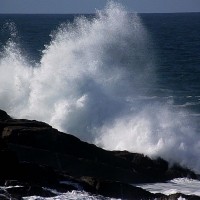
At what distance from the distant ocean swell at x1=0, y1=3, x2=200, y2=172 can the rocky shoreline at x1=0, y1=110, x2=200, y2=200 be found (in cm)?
261

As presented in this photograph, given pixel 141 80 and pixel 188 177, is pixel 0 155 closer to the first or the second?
pixel 188 177

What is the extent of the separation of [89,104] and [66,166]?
344 inches

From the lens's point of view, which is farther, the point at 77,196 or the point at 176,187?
the point at 176,187

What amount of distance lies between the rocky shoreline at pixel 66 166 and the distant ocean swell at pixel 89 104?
2611 mm

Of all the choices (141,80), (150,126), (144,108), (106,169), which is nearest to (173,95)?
(141,80)

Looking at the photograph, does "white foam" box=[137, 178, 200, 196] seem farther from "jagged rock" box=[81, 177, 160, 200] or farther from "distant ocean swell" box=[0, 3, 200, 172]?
"distant ocean swell" box=[0, 3, 200, 172]

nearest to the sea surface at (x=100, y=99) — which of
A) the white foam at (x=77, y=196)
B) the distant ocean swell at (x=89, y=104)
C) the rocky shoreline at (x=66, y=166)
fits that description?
the distant ocean swell at (x=89, y=104)

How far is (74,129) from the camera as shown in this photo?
25.6 metres

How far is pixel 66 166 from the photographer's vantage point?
18469mm

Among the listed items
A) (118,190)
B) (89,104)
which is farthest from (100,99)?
(118,190)

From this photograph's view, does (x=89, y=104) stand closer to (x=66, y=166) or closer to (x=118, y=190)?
(x=66, y=166)

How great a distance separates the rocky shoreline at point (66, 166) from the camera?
15960mm

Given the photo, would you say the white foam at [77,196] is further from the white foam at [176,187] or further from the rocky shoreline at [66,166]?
the white foam at [176,187]

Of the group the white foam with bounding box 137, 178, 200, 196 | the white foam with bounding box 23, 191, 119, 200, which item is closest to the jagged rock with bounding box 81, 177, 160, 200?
the white foam with bounding box 23, 191, 119, 200
